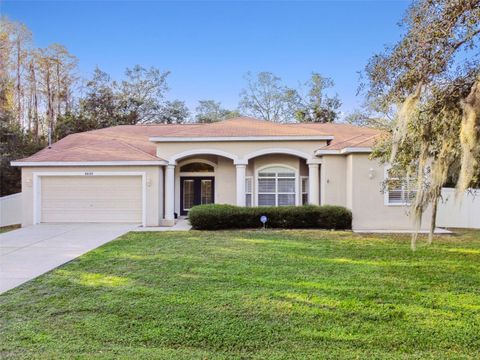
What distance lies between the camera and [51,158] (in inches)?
581

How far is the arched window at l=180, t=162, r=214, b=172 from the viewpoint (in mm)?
16703

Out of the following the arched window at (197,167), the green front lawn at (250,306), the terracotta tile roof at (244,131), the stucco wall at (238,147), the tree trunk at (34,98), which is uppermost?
the tree trunk at (34,98)

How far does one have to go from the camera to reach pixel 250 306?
5.16 metres

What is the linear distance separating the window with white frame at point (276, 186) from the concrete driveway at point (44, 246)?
5.74m

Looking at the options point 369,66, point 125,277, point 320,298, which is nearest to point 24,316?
point 125,277

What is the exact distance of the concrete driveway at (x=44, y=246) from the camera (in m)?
7.36

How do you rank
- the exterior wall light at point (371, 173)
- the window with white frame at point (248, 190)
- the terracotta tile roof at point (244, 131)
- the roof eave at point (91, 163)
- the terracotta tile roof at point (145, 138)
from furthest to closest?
the window with white frame at point (248, 190) → the terracotta tile roof at point (244, 131) → the terracotta tile roof at point (145, 138) → the roof eave at point (91, 163) → the exterior wall light at point (371, 173)

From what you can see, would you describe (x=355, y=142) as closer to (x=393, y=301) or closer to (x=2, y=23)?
(x=393, y=301)

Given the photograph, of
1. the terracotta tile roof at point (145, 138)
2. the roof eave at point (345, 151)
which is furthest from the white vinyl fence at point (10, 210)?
the roof eave at point (345, 151)

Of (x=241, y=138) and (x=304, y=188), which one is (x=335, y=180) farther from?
(x=241, y=138)

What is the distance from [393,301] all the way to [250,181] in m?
10.8

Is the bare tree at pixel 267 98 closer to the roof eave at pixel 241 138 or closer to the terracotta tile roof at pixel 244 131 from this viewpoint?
the terracotta tile roof at pixel 244 131

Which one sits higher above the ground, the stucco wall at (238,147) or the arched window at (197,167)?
the stucco wall at (238,147)

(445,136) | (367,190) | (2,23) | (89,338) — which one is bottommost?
(89,338)
